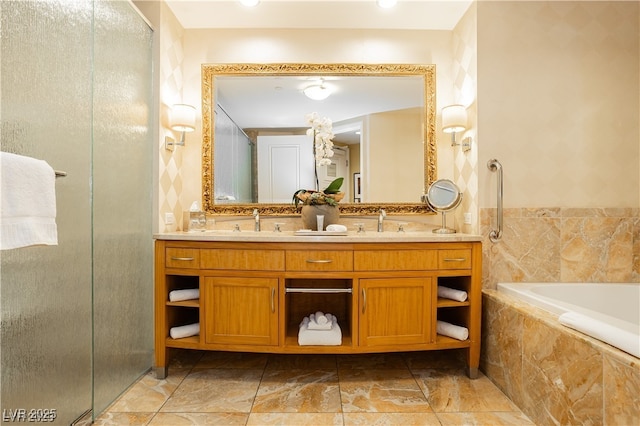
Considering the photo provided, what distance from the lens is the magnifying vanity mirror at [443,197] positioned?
86.4 inches

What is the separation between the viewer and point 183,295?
77.5 inches

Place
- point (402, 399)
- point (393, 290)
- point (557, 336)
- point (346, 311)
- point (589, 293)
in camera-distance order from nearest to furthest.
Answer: point (557, 336) < point (402, 399) < point (393, 290) < point (589, 293) < point (346, 311)

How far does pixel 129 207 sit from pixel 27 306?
2.30ft

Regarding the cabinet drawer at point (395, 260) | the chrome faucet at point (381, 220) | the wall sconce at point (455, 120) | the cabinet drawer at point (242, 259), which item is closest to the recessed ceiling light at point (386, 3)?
the wall sconce at point (455, 120)

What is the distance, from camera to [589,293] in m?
2.03

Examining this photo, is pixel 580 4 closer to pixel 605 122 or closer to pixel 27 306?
pixel 605 122

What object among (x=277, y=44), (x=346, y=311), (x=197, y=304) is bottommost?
(x=346, y=311)

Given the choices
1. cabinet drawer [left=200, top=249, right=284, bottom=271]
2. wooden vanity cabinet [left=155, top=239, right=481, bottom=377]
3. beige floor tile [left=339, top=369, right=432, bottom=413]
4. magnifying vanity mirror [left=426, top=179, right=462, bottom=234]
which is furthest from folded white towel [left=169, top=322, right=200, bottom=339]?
magnifying vanity mirror [left=426, top=179, right=462, bottom=234]

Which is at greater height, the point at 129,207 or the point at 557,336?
the point at 129,207

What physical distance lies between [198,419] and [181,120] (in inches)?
67.5

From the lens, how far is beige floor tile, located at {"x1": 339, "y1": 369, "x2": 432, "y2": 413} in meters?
1.67

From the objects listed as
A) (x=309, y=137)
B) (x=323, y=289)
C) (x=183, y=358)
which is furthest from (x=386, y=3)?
(x=183, y=358)

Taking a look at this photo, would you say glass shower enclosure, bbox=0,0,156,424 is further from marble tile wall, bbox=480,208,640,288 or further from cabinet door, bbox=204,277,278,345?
marble tile wall, bbox=480,208,640,288

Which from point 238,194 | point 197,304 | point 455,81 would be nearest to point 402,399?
point 197,304
